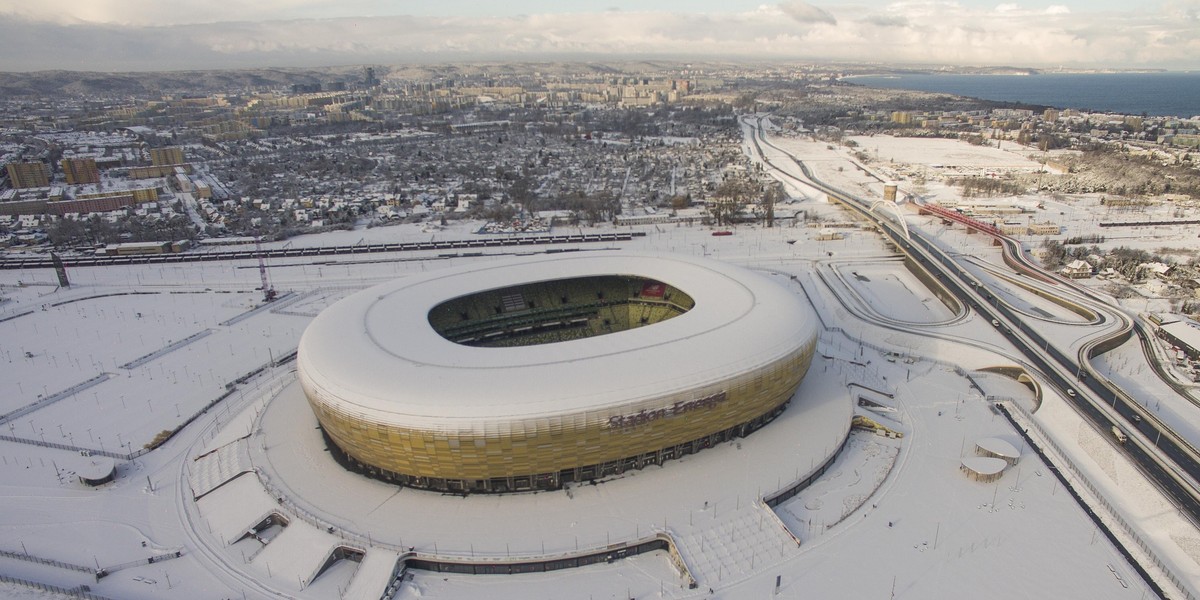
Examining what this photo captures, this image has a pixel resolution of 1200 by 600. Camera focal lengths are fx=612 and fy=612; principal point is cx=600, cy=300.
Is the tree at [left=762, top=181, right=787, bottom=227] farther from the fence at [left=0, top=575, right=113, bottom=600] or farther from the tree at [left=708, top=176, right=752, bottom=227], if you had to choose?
the fence at [left=0, top=575, right=113, bottom=600]

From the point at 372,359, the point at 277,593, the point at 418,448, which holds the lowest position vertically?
the point at 277,593

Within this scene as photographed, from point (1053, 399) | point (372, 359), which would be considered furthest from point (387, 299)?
point (1053, 399)

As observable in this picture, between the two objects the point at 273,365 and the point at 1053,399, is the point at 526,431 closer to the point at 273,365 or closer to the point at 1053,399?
the point at 273,365

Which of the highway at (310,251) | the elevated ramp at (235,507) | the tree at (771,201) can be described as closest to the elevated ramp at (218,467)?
the elevated ramp at (235,507)

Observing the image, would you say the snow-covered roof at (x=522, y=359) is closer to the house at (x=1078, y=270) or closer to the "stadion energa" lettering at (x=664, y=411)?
the "stadion energa" lettering at (x=664, y=411)

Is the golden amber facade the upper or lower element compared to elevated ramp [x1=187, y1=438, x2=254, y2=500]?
upper

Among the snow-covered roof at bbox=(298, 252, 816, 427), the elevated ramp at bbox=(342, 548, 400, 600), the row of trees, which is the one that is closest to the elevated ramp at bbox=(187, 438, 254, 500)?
the snow-covered roof at bbox=(298, 252, 816, 427)

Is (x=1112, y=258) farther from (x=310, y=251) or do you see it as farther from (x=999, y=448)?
(x=310, y=251)
